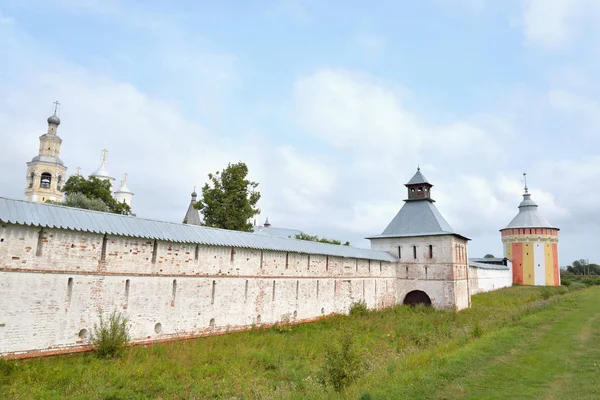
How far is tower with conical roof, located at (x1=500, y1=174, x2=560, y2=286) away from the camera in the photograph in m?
52.8

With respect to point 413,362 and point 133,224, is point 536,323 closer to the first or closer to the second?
point 413,362

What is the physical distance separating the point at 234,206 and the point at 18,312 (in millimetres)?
18393

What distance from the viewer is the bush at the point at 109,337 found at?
10492mm

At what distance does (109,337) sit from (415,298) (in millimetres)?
20414

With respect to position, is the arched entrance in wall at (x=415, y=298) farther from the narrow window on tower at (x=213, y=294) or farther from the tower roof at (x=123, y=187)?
the tower roof at (x=123, y=187)

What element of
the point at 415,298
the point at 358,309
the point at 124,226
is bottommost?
the point at 358,309

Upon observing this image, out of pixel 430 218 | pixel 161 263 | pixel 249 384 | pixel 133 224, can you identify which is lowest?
pixel 249 384

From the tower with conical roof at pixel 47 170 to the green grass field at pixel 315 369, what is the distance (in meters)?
33.4

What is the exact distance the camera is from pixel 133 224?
12477 millimetres

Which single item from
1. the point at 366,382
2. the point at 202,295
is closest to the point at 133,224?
the point at 202,295

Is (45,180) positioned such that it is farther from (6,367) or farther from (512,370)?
(512,370)

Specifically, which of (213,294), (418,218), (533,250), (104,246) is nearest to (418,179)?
(418,218)

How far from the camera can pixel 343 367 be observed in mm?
8320

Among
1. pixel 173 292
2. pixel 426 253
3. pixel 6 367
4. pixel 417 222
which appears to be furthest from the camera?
pixel 417 222
